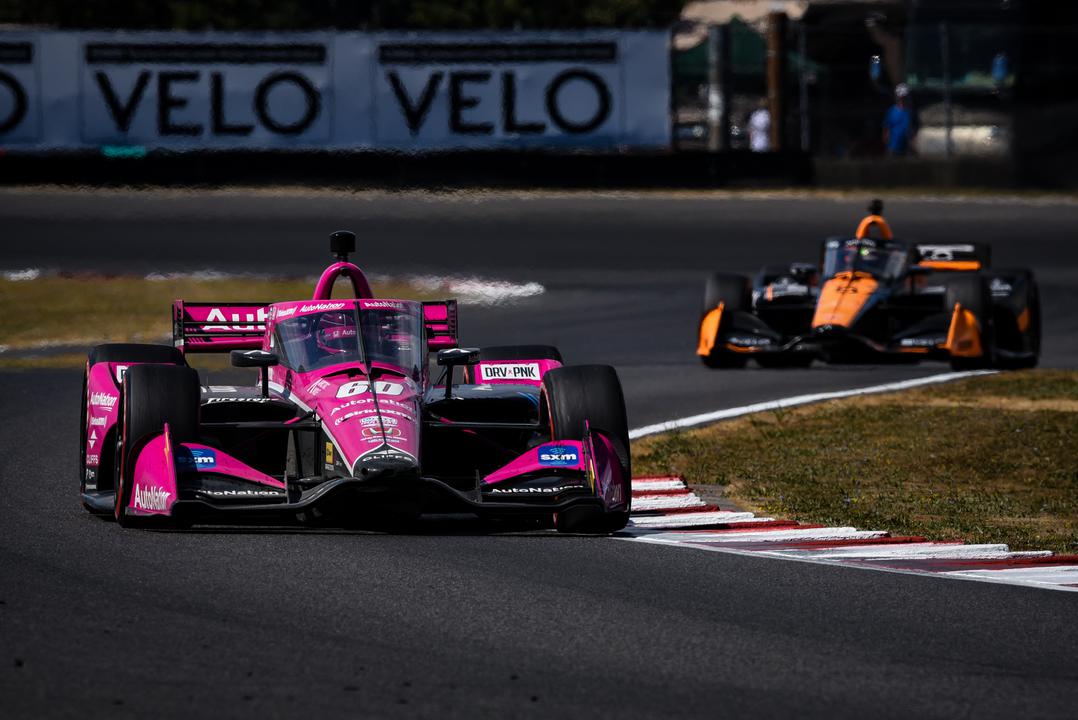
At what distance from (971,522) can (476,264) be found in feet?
48.1

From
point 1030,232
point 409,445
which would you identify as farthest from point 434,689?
point 1030,232

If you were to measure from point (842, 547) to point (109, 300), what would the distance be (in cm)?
1495

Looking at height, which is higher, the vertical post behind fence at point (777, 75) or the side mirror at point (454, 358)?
the vertical post behind fence at point (777, 75)

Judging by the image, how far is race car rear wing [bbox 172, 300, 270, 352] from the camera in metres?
11.4

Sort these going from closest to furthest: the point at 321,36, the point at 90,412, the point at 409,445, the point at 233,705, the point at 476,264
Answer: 1. the point at 233,705
2. the point at 409,445
3. the point at 90,412
4. the point at 476,264
5. the point at 321,36

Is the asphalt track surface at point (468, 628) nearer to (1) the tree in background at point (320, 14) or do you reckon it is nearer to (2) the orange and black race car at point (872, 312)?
(2) the orange and black race car at point (872, 312)

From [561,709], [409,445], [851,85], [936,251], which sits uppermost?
[851,85]

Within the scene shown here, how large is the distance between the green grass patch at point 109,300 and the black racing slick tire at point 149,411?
34.4ft

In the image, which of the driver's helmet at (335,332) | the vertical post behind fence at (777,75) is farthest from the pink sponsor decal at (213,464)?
the vertical post behind fence at (777,75)

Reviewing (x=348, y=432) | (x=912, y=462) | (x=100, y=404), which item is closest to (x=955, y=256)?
(x=912, y=462)

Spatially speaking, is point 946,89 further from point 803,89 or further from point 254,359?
point 254,359

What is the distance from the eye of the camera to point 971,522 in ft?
33.5

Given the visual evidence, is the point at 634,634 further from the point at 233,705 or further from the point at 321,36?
the point at 321,36

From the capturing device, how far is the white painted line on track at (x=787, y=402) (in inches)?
546
